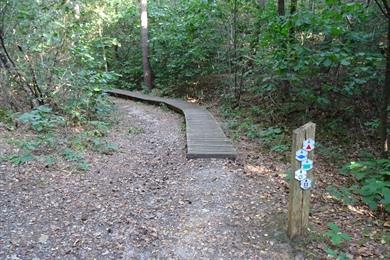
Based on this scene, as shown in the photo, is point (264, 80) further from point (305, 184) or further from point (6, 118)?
point (6, 118)

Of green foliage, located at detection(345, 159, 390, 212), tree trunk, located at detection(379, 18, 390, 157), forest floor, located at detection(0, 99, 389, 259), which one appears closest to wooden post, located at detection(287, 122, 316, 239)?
forest floor, located at detection(0, 99, 389, 259)

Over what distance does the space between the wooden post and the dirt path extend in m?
0.20

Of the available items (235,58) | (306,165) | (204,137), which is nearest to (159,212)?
(306,165)

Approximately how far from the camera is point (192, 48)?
13.6m

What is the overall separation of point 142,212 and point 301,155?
Answer: 2063mm

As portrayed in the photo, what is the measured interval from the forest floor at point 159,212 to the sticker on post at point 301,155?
0.87 meters

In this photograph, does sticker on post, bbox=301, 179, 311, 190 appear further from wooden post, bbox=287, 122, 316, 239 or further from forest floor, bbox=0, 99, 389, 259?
forest floor, bbox=0, 99, 389, 259

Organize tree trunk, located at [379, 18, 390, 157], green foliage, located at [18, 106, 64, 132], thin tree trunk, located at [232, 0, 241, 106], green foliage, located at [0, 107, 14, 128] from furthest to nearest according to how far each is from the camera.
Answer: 1. thin tree trunk, located at [232, 0, 241, 106]
2. green foliage, located at [0, 107, 14, 128]
3. green foliage, located at [18, 106, 64, 132]
4. tree trunk, located at [379, 18, 390, 157]

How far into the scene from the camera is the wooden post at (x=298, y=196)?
3.28m

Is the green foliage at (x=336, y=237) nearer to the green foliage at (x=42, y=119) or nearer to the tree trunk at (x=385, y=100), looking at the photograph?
the tree trunk at (x=385, y=100)

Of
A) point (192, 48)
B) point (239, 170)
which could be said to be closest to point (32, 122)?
point (239, 170)

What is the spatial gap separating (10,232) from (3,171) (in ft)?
5.27

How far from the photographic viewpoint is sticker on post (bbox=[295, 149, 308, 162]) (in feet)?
10.8

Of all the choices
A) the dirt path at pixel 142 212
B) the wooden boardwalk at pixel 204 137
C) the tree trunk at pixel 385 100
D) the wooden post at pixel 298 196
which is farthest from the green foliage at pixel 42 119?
the tree trunk at pixel 385 100
